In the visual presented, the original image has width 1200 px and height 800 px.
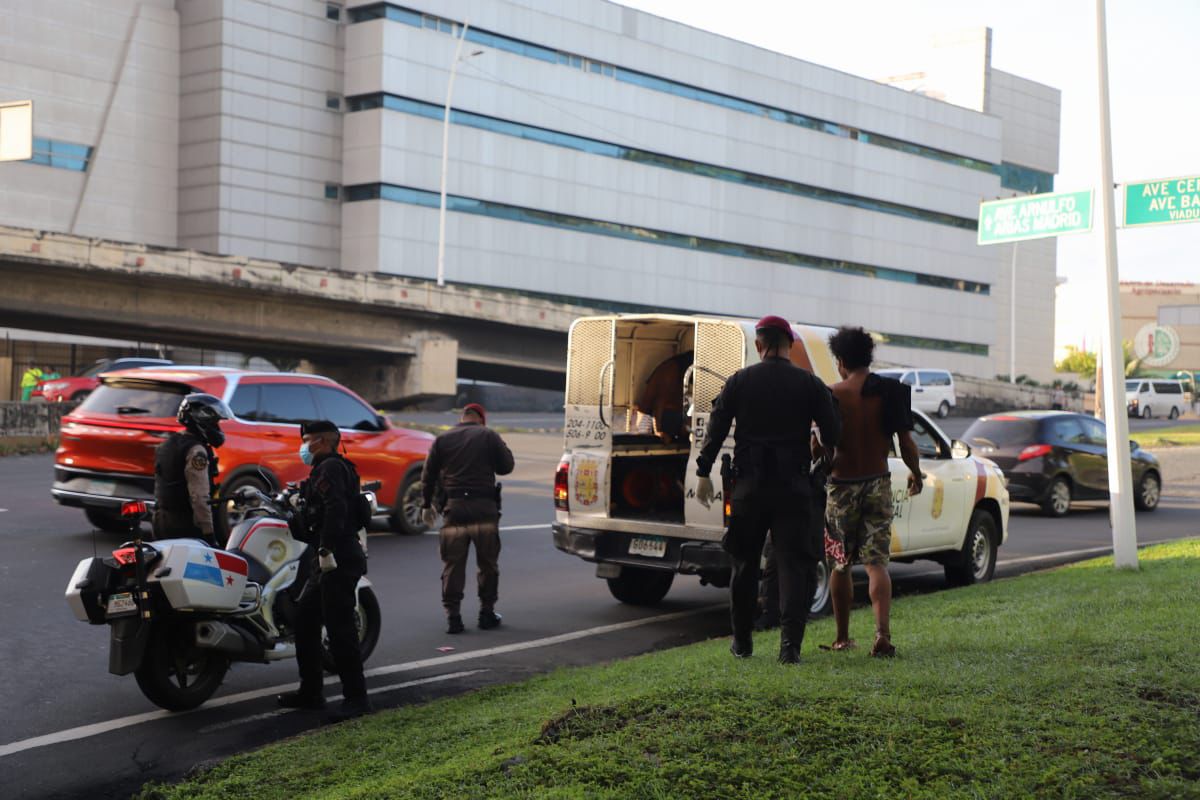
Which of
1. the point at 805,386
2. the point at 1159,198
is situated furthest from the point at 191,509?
the point at 1159,198

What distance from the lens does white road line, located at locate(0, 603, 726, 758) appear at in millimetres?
6707

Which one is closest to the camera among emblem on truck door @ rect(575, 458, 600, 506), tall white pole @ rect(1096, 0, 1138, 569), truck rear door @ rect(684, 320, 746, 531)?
truck rear door @ rect(684, 320, 746, 531)

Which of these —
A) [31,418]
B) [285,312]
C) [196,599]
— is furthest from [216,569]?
[285,312]

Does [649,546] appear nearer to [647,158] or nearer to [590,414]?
[590,414]

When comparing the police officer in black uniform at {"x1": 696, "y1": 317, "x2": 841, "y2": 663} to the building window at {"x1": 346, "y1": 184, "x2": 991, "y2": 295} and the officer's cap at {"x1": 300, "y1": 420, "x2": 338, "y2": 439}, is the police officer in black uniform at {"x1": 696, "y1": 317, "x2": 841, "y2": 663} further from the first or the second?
the building window at {"x1": 346, "y1": 184, "x2": 991, "y2": 295}

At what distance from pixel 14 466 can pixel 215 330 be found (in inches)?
756

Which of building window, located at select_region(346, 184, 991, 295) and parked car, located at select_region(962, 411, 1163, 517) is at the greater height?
building window, located at select_region(346, 184, 991, 295)

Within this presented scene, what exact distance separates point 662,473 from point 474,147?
2277 inches

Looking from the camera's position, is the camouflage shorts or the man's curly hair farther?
the man's curly hair

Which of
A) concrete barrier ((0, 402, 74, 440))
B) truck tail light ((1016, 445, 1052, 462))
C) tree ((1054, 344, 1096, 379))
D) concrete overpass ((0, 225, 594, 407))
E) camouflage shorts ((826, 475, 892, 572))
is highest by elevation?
tree ((1054, 344, 1096, 379))

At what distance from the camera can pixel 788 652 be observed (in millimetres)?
7074

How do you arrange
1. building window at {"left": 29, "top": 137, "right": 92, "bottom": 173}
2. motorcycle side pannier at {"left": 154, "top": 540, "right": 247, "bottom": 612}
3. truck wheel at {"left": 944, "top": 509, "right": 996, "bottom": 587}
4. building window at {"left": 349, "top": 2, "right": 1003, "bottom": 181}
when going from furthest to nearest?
building window at {"left": 349, "top": 2, "right": 1003, "bottom": 181} < building window at {"left": 29, "top": 137, "right": 92, "bottom": 173} < truck wheel at {"left": 944, "top": 509, "right": 996, "bottom": 587} < motorcycle side pannier at {"left": 154, "top": 540, "right": 247, "bottom": 612}

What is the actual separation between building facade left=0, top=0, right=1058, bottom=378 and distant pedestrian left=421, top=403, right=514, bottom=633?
5503 cm

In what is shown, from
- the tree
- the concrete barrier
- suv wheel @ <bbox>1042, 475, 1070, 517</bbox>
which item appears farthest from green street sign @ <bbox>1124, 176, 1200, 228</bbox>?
the tree
